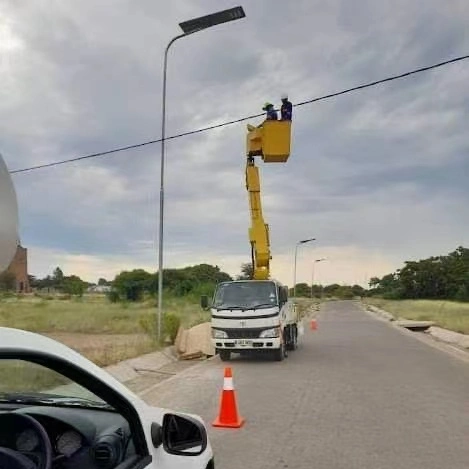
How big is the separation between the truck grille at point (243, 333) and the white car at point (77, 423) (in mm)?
13890

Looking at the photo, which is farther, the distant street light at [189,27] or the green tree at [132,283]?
the green tree at [132,283]

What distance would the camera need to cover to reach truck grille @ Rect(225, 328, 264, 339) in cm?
1745

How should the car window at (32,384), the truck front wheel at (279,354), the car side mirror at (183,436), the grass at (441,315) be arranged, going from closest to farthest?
the car side mirror at (183,436), the car window at (32,384), the truck front wheel at (279,354), the grass at (441,315)

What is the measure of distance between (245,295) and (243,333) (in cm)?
107

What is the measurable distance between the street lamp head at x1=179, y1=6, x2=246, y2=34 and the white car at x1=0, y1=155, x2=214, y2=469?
13.3 metres

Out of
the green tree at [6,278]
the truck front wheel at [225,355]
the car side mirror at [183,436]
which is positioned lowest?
the truck front wheel at [225,355]

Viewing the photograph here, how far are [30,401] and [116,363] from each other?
12.8 m

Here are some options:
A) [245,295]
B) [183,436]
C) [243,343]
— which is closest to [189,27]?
[245,295]

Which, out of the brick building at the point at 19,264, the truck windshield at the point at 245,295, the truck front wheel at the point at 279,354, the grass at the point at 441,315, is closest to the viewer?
the brick building at the point at 19,264

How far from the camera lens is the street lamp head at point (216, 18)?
51.6ft

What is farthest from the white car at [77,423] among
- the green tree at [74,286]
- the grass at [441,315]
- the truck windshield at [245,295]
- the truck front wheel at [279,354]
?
the green tree at [74,286]

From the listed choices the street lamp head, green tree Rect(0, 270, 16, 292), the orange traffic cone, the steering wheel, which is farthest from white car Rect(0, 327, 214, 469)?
the street lamp head

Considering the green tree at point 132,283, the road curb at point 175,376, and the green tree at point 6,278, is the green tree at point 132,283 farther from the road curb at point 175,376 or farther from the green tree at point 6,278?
the green tree at point 6,278

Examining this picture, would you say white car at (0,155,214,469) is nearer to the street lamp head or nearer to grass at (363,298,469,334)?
the street lamp head
